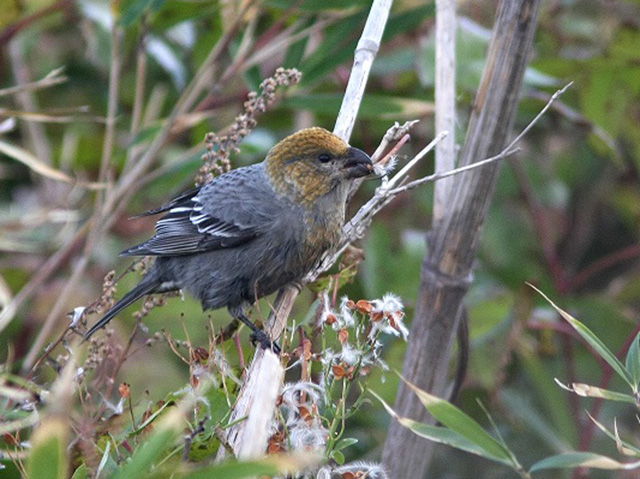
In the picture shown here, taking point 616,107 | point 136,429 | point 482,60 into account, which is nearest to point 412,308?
point 482,60

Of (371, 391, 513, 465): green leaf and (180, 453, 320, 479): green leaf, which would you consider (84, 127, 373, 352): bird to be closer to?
(371, 391, 513, 465): green leaf

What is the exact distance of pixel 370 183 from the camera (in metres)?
4.23

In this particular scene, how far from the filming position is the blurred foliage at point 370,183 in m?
3.23

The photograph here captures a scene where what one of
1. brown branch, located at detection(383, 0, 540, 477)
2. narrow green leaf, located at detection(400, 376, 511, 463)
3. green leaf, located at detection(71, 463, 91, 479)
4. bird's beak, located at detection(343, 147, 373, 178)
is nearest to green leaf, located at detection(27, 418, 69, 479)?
green leaf, located at detection(71, 463, 91, 479)

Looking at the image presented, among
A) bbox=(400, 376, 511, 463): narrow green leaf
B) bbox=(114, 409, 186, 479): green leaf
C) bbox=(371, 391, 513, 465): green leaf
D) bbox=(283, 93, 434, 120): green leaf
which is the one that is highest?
bbox=(283, 93, 434, 120): green leaf

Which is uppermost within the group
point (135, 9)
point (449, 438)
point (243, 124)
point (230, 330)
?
point (135, 9)

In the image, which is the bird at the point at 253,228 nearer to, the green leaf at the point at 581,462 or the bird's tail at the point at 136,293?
the bird's tail at the point at 136,293

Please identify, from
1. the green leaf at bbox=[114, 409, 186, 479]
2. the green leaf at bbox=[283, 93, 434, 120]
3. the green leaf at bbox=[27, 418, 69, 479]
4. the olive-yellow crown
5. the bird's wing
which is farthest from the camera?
the green leaf at bbox=[283, 93, 434, 120]

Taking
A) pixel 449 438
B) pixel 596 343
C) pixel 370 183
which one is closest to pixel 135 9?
pixel 370 183

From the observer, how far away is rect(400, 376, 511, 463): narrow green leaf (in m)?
1.87

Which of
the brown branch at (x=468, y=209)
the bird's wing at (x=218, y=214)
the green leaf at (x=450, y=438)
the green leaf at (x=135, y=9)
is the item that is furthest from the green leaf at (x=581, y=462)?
the green leaf at (x=135, y=9)

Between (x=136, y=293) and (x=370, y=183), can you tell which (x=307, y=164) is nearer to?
(x=136, y=293)

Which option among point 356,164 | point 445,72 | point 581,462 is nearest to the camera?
point 581,462

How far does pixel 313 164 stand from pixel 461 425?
1.29 m
